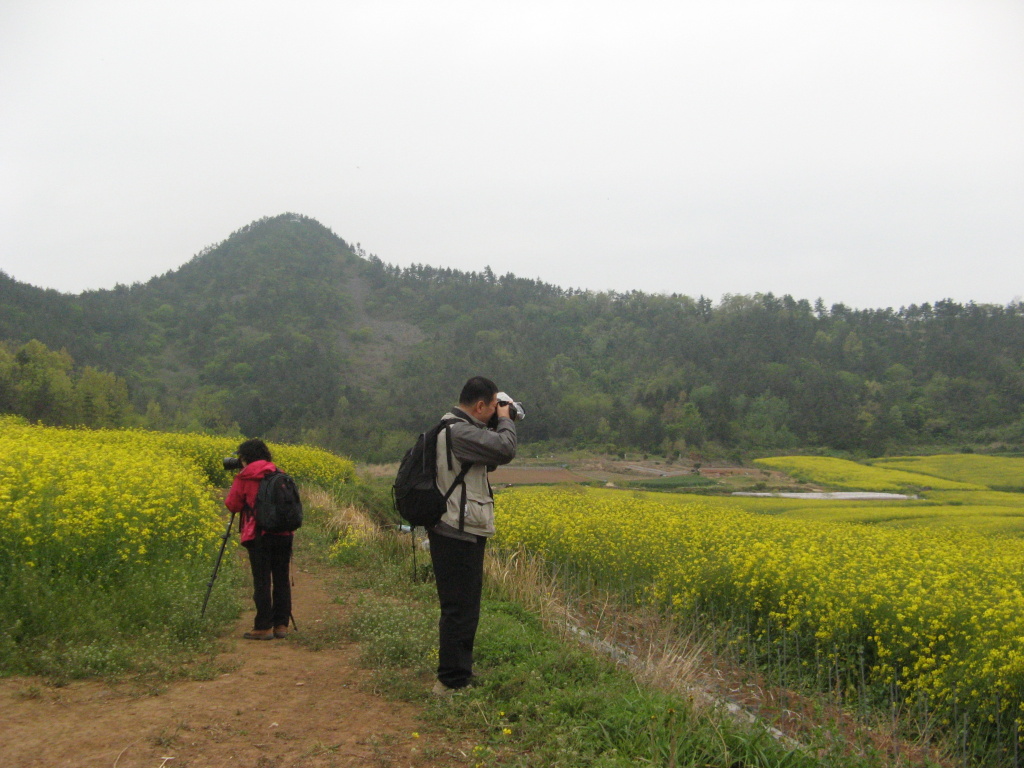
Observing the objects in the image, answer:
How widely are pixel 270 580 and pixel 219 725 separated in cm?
244

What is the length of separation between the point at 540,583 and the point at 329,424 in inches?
2010

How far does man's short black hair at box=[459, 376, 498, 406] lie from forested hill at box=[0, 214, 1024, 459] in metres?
47.5

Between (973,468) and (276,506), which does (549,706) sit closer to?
(276,506)

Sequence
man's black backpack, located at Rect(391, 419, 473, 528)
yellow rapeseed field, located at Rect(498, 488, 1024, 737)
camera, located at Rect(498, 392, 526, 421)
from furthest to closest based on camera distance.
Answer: yellow rapeseed field, located at Rect(498, 488, 1024, 737)
camera, located at Rect(498, 392, 526, 421)
man's black backpack, located at Rect(391, 419, 473, 528)

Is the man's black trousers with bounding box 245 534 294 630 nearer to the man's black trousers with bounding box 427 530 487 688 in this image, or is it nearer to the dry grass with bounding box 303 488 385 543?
the man's black trousers with bounding box 427 530 487 688

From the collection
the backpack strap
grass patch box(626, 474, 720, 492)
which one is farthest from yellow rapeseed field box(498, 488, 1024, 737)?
grass patch box(626, 474, 720, 492)

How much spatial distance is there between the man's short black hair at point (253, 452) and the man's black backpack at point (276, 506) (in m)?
0.32

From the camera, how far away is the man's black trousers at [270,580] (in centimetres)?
625

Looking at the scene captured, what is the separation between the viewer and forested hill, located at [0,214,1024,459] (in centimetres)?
5556

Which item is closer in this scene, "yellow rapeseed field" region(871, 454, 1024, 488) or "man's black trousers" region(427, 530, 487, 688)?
"man's black trousers" region(427, 530, 487, 688)

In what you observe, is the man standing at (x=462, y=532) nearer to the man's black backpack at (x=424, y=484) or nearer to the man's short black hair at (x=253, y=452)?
the man's black backpack at (x=424, y=484)

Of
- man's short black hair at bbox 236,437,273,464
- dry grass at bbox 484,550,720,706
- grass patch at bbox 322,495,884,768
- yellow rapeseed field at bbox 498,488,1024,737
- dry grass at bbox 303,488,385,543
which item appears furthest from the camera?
dry grass at bbox 303,488,385,543

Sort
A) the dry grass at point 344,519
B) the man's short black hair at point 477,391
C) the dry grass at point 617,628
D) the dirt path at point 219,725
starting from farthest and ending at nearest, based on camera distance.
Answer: the dry grass at point 344,519 < the dry grass at point 617,628 < the man's short black hair at point 477,391 < the dirt path at point 219,725

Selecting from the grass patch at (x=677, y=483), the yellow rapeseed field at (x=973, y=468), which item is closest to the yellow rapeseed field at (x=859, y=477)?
the yellow rapeseed field at (x=973, y=468)
